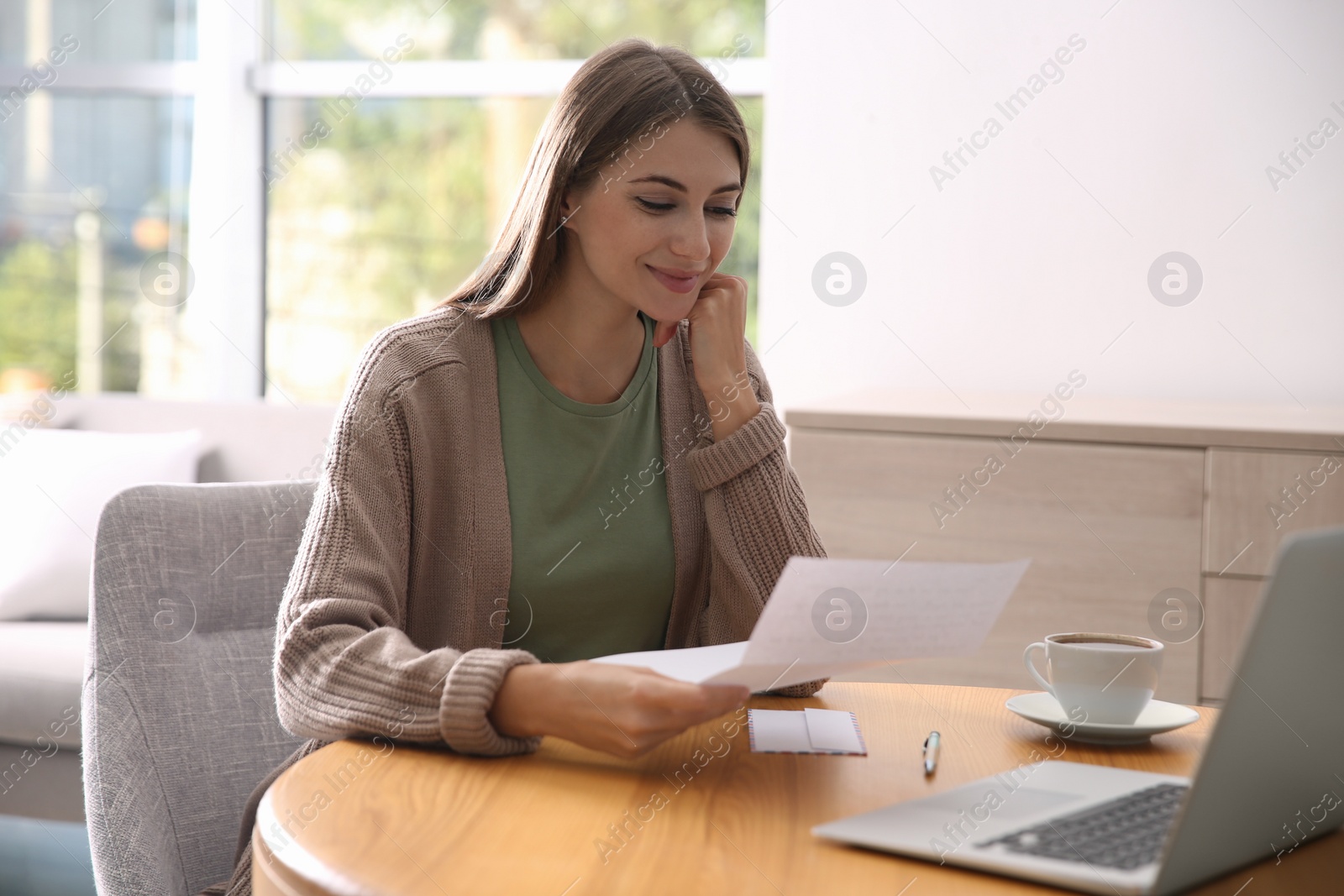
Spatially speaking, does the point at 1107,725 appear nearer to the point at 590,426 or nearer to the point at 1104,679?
the point at 1104,679

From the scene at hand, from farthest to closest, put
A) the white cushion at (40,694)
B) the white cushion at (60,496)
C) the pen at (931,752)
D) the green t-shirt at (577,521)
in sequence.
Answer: the white cushion at (60,496) → the white cushion at (40,694) → the green t-shirt at (577,521) → the pen at (931,752)

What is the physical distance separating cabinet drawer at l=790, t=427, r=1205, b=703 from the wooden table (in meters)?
1.20

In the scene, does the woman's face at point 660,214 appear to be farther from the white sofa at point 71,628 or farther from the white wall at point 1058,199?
the white wall at point 1058,199

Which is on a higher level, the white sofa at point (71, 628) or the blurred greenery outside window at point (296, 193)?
the blurred greenery outside window at point (296, 193)

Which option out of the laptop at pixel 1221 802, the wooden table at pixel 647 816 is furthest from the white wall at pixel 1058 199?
the laptop at pixel 1221 802

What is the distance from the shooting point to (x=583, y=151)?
A: 4.82 feet

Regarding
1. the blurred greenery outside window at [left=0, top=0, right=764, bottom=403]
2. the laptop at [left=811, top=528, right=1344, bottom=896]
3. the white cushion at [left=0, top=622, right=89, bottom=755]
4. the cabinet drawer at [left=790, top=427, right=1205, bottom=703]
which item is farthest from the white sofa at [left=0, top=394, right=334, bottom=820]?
the laptop at [left=811, top=528, right=1344, bottom=896]

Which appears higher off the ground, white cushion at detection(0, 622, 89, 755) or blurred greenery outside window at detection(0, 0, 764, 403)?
blurred greenery outside window at detection(0, 0, 764, 403)

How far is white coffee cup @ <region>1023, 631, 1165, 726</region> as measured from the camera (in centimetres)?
108

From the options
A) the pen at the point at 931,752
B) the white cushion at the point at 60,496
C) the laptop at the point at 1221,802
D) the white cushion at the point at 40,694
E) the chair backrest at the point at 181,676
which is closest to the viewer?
the laptop at the point at 1221,802

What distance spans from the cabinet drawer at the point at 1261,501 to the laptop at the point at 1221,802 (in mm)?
1493

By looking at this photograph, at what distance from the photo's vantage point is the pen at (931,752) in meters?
1.01

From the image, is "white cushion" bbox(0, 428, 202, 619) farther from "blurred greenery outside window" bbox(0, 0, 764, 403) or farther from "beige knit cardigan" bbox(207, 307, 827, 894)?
"beige knit cardigan" bbox(207, 307, 827, 894)

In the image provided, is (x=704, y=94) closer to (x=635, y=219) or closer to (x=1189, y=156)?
(x=635, y=219)
